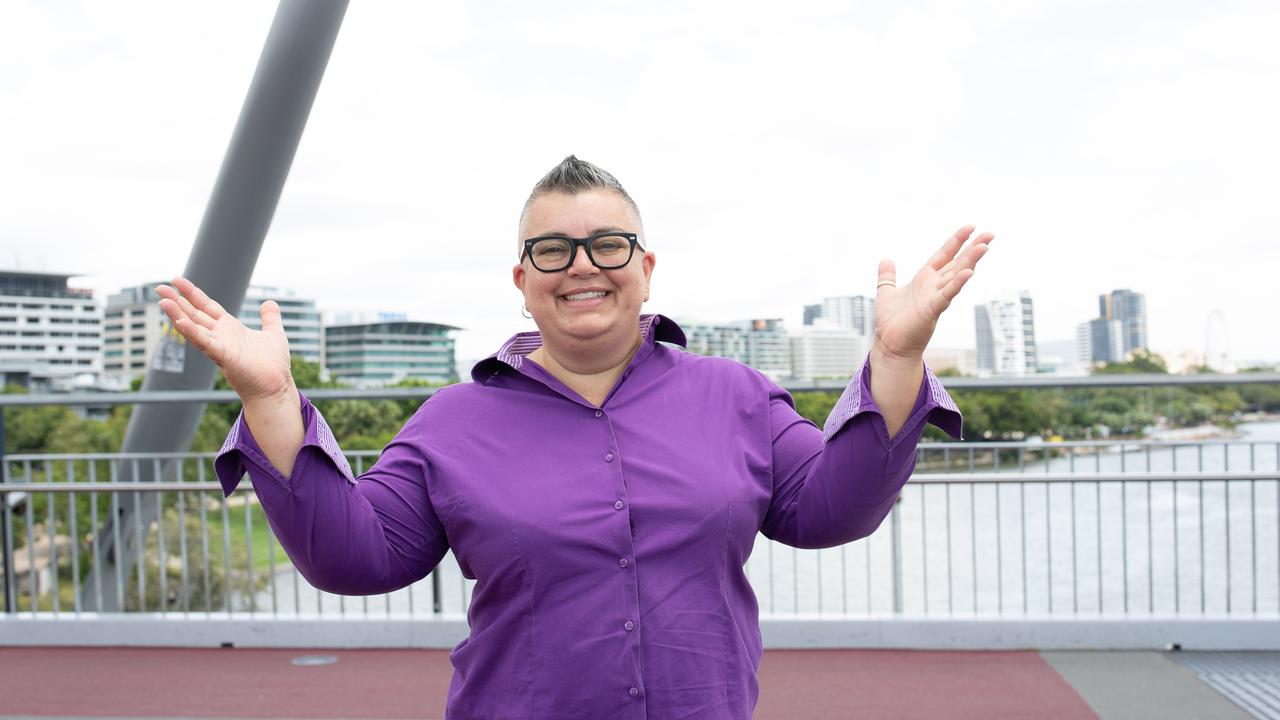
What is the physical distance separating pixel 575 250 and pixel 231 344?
0.55 meters

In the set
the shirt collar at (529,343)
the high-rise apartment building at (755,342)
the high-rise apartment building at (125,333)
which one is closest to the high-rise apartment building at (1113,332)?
the high-rise apartment building at (755,342)

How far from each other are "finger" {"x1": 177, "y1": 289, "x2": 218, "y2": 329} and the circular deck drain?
4.42 meters

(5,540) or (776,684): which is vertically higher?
(5,540)

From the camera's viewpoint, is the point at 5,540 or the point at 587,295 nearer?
the point at 587,295

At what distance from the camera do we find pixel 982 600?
32.7ft

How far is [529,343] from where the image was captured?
201cm

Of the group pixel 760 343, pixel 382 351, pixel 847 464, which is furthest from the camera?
pixel 382 351

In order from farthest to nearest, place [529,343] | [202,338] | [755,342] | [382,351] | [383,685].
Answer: [382,351] → [755,342] → [383,685] → [529,343] → [202,338]

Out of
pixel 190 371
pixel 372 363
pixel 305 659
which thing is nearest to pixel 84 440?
pixel 372 363

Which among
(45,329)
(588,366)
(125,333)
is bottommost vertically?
(588,366)

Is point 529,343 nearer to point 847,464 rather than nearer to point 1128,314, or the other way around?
point 847,464

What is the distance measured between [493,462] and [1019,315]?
41.2 feet

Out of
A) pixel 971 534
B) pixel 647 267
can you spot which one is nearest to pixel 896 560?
pixel 971 534

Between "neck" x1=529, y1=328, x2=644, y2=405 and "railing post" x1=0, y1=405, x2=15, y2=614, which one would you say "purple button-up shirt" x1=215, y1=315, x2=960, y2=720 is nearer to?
"neck" x1=529, y1=328, x2=644, y2=405
